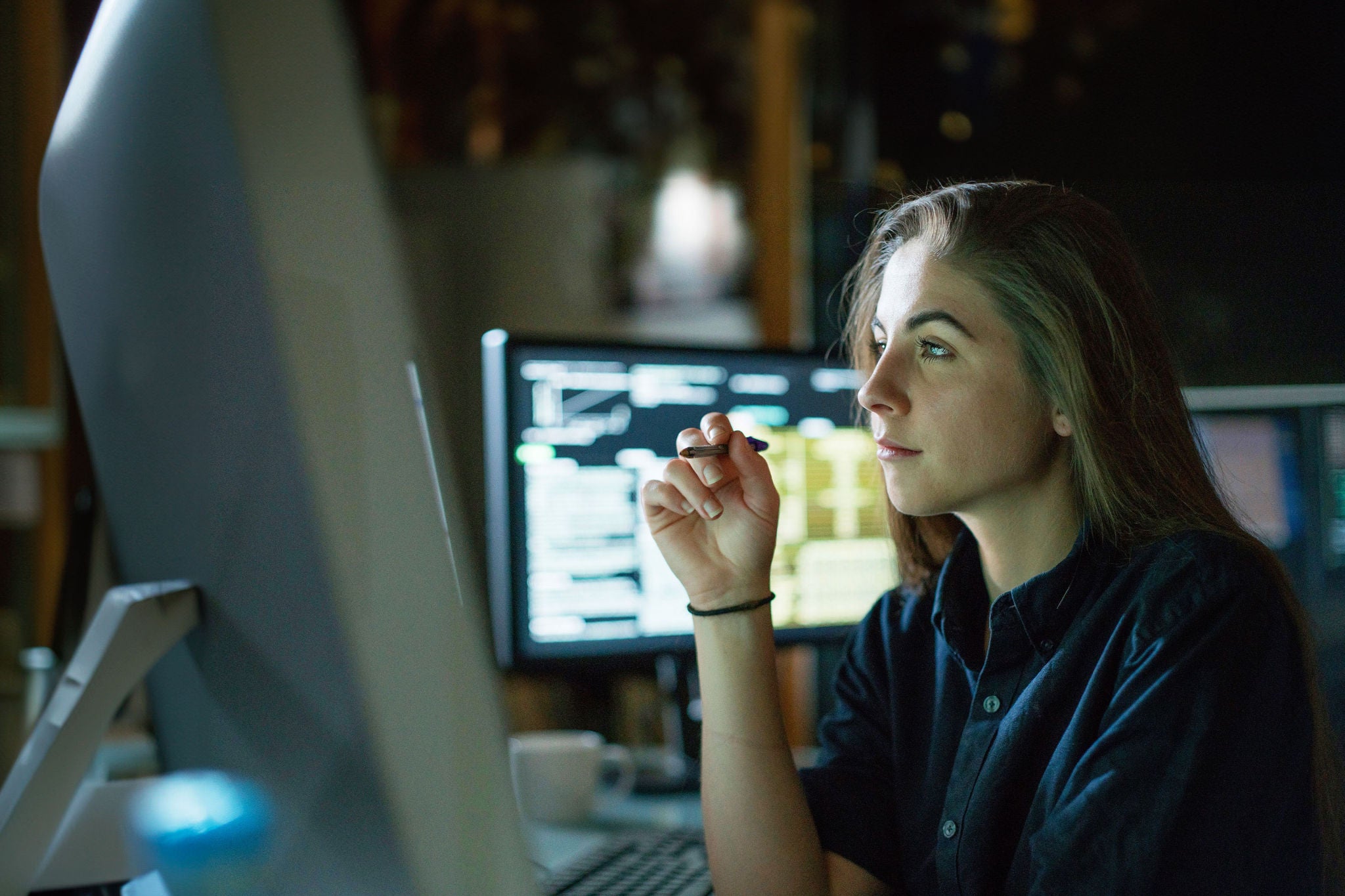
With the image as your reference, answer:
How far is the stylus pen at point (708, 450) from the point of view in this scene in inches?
30.7

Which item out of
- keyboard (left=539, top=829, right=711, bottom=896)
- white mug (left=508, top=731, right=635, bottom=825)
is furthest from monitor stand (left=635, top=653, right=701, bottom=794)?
keyboard (left=539, top=829, right=711, bottom=896)

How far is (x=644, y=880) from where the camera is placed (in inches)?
36.2

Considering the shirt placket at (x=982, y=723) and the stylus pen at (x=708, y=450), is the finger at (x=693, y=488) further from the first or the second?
the shirt placket at (x=982, y=723)

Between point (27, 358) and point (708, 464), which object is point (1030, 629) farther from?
point (27, 358)

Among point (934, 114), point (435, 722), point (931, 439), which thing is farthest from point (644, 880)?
point (934, 114)

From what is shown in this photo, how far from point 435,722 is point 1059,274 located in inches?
22.4

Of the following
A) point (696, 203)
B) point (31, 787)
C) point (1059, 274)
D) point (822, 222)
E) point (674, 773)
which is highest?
point (696, 203)

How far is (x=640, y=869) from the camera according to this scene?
37.6 inches

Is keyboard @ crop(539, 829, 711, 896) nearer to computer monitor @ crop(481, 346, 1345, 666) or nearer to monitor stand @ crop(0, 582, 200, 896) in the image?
computer monitor @ crop(481, 346, 1345, 666)

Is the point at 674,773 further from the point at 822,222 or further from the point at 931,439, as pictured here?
the point at 822,222

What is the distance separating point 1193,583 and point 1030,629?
0.12 metres

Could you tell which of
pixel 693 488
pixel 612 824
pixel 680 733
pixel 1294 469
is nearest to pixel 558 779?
pixel 612 824

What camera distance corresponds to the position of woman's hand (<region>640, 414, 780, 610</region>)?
30.6 inches

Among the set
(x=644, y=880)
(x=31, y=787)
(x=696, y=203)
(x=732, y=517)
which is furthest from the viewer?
(x=696, y=203)
